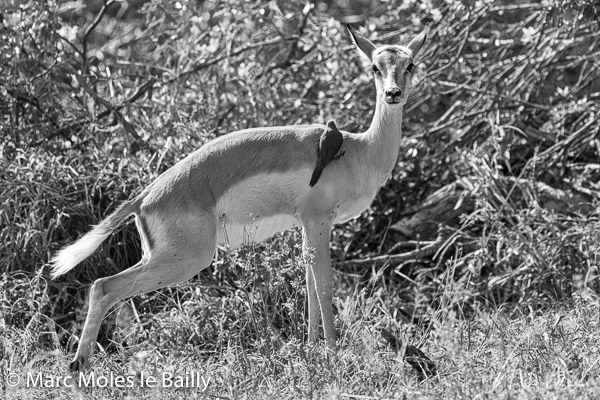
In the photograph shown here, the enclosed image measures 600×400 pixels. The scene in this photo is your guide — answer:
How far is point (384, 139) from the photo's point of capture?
566 centimetres

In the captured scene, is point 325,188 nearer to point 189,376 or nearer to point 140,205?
point 140,205

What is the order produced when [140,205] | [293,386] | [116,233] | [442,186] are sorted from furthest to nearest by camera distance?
[442,186] → [116,233] → [140,205] → [293,386]

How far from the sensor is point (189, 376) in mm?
4727

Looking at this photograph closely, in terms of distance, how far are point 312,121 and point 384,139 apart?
2244 mm

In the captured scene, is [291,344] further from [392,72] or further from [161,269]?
[392,72]

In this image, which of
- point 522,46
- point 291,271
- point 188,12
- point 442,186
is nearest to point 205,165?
point 291,271

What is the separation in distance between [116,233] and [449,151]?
9.34 feet

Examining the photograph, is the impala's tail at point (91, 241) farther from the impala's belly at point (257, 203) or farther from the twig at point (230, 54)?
the twig at point (230, 54)

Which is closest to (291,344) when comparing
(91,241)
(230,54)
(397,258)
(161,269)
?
(161,269)

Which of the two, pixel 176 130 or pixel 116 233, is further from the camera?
pixel 176 130

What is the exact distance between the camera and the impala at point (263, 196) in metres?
5.15

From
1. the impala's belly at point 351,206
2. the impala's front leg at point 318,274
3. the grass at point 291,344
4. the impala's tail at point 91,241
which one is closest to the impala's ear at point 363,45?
the impala's belly at point 351,206

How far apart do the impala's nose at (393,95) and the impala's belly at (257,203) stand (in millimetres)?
611

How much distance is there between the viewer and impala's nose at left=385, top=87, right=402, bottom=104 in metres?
5.26
